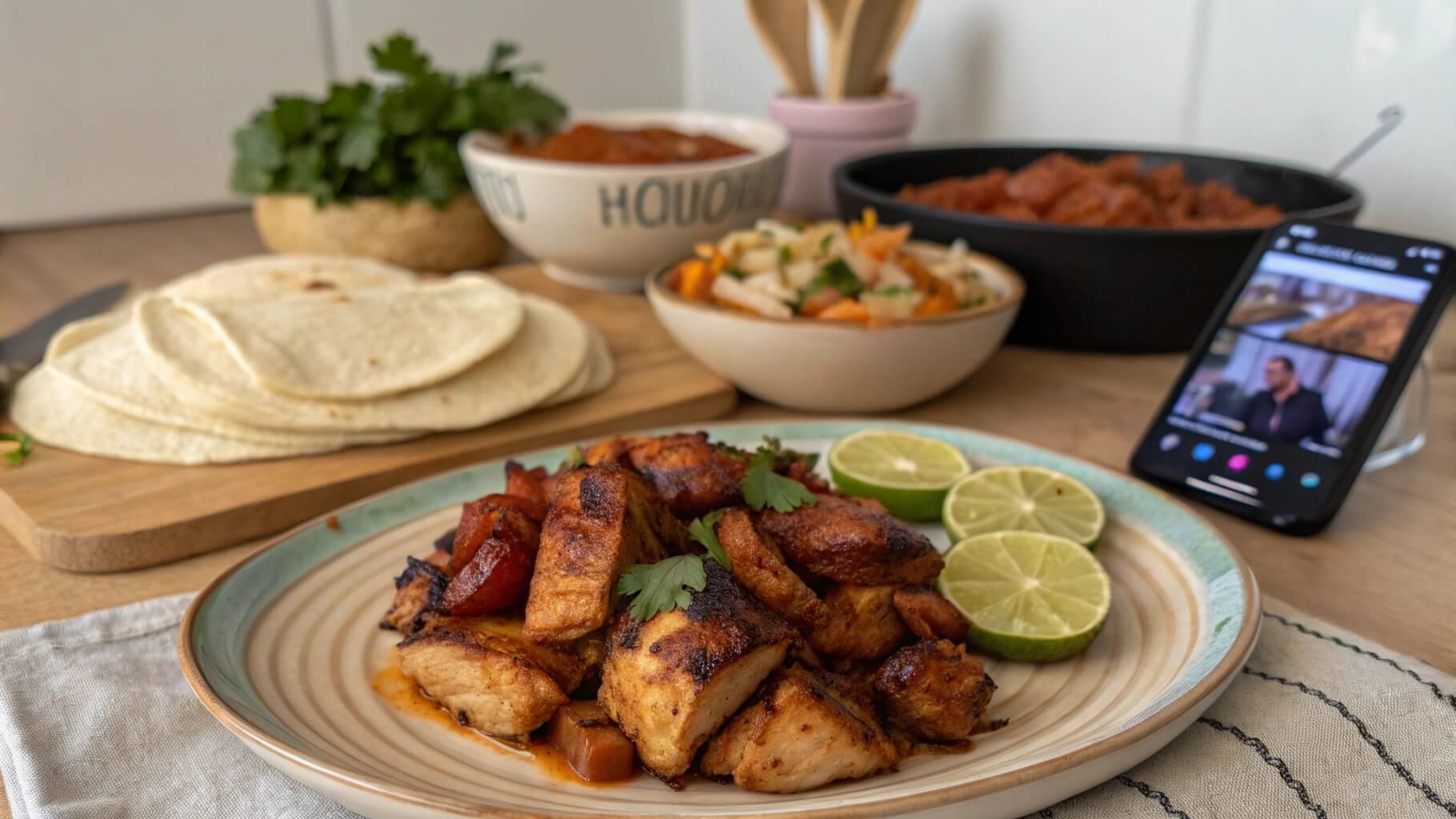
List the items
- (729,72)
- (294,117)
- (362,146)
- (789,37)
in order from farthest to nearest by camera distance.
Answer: (729,72), (789,37), (294,117), (362,146)

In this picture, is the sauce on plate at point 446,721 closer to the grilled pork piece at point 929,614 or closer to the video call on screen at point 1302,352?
the grilled pork piece at point 929,614

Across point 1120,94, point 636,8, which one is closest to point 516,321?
point 1120,94

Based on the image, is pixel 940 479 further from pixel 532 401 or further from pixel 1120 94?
pixel 1120 94

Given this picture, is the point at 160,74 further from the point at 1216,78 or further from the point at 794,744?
the point at 794,744

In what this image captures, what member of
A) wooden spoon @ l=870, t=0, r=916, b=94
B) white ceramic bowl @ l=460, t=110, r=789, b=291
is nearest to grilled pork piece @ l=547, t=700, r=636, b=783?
white ceramic bowl @ l=460, t=110, r=789, b=291

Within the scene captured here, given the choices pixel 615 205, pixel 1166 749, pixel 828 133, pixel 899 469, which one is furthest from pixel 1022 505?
pixel 828 133

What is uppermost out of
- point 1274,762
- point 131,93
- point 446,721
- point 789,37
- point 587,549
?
point 789,37
